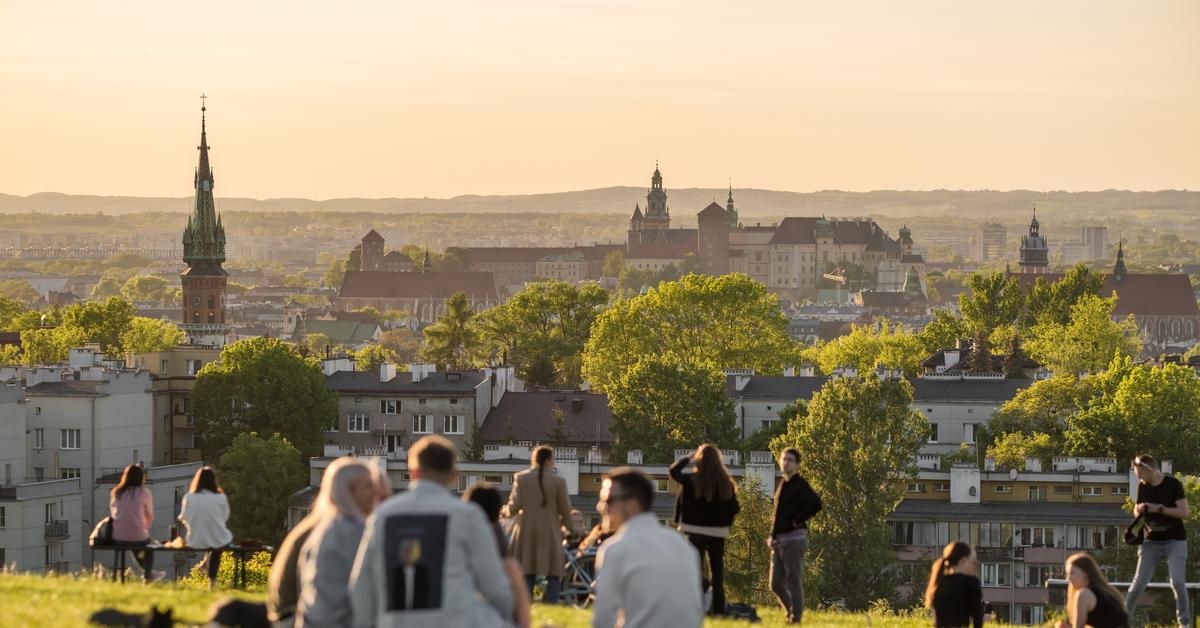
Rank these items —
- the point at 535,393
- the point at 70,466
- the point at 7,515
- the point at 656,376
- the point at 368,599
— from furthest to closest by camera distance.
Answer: the point at 535,393 → the point at 656,376 → the point at 70,466 → the point at 7,515 → the point at 368,599

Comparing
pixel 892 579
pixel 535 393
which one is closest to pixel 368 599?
pixel 892 579

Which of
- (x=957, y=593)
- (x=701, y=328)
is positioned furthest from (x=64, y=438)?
(x=957, y=593)

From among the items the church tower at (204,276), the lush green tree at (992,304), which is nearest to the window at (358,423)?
the church tower at (204,276)

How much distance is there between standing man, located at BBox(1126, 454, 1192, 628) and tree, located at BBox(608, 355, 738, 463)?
53017mm

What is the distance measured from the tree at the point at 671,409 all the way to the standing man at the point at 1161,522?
53017 millimetres

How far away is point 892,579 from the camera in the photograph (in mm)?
56219

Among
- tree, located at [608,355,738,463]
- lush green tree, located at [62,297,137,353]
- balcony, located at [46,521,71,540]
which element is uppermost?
lush green tree, located at [62,297,137,353]

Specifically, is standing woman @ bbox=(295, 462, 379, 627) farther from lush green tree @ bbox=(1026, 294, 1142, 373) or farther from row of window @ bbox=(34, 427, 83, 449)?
lush green tree @ bbox=(1026, 294, 1142, 373)

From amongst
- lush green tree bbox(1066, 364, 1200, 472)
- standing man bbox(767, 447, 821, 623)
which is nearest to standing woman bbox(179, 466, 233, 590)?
standing man bbox(767, 447, 821, 623)

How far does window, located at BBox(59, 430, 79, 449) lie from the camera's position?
69.1 m

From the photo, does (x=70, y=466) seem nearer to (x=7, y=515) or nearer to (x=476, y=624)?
(x=7, y=515)

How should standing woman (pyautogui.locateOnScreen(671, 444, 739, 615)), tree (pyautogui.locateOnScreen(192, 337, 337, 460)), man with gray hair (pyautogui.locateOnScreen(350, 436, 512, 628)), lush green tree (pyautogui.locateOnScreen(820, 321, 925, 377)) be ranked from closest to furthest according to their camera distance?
man with gray hair (pyautogui.locateOnScreen(350, 436, 512, 628))
standing woman (pyautogui.locateOnScreen(671, 444, 739, 615))
tree (pyautogui.locateOnScreen(192, 337, 337, 460))
lush green tree (pyautogui.locateOnScreen(820, 321, 925, 377))

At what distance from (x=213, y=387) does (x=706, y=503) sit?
62.5 m

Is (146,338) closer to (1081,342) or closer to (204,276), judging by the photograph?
(204,276)
